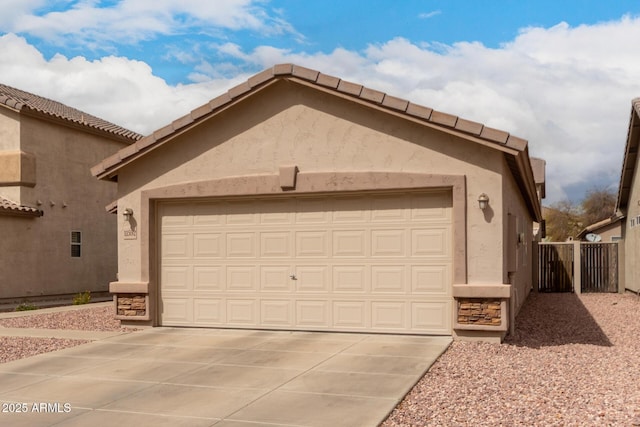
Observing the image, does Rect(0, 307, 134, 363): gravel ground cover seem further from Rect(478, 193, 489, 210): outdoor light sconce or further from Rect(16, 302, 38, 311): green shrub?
Rect(478, 193, 489, 210): outdoor light sconce

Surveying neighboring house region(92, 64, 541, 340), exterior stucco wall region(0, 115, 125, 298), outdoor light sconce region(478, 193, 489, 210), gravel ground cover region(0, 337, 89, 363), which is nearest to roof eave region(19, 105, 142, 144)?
exterior stucco wall region(0, 115, 125, 298)

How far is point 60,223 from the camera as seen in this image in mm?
20688

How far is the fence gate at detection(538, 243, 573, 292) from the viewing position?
24.3 m

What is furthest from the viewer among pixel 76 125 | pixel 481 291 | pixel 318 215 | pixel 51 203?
pixel 76 125

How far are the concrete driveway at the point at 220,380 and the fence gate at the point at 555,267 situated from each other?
Answer: 15.4 meters

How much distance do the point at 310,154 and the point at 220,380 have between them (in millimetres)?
4890

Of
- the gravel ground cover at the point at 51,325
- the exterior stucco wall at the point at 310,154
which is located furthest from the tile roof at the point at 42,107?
the exterior stucco wall at the point at 310,154

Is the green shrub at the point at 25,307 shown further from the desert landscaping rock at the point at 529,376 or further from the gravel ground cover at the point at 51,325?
the desert landscaping rock at the point at 529,376

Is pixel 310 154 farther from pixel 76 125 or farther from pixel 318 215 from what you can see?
pixel 76 125

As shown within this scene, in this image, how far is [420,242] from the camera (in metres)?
11.0

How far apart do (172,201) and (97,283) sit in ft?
36.3

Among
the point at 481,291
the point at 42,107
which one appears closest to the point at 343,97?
the point at 481,291

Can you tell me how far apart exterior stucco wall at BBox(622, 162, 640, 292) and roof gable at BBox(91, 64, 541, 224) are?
9.50m

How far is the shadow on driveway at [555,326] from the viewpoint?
1125 cm
